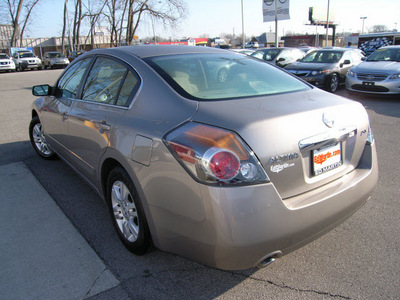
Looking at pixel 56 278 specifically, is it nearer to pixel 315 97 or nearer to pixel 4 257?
pixel 4 257

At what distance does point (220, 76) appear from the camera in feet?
9.45

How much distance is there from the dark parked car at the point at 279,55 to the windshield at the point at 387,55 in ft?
11.9

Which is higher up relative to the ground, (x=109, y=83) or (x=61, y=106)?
(x=109, y=83)

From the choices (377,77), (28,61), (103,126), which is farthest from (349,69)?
(28,61)

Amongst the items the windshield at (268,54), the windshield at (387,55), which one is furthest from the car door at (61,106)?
the windshield at (268,54)

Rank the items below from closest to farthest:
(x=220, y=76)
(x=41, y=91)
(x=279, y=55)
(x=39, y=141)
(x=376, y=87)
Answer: (x=220, y=76) → (x=41, y=91) → (x=39, y=141) → (x=376, y=87) → (x=279, y=55)

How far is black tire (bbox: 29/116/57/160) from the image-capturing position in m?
4.99

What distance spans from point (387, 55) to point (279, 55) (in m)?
4.44

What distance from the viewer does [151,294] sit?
91.0 inches

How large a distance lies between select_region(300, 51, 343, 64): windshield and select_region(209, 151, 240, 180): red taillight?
11.5m

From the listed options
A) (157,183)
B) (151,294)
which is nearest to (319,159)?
(157,183)

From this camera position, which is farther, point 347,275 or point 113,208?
point 113,208

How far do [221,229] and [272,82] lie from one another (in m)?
1.55

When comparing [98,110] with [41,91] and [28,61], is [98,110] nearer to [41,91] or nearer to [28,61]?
[41,91]
